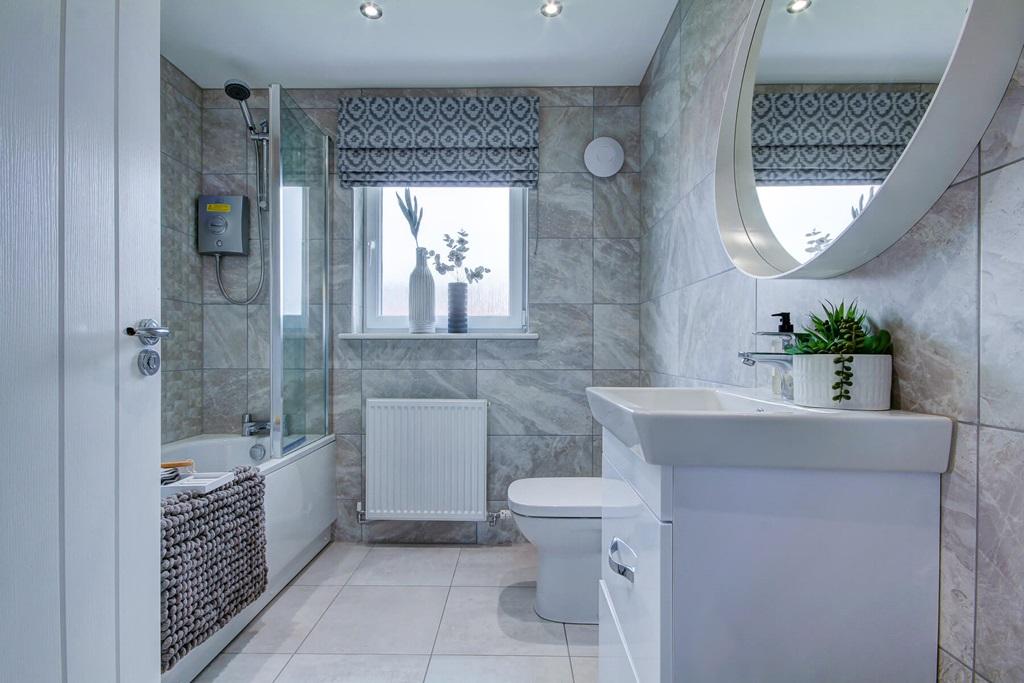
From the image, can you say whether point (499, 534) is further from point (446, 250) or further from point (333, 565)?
point (446, 250)

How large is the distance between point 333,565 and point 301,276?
1.29m

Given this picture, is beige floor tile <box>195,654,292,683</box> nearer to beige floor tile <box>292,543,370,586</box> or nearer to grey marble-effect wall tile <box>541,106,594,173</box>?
beige floor tile <box>292,543,370,586</box>

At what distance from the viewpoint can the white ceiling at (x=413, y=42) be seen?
190 cm

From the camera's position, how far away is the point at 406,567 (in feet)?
7.25

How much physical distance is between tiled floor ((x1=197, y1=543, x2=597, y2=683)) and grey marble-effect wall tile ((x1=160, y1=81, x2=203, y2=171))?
1.99 m

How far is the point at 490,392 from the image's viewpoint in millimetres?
2451

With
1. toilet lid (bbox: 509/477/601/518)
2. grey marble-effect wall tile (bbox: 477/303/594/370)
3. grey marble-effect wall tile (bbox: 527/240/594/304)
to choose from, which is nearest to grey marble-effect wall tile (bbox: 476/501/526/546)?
toilet lid (bbox: 509/477/601/518)

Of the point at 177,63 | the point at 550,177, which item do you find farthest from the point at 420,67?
the point at 177,63

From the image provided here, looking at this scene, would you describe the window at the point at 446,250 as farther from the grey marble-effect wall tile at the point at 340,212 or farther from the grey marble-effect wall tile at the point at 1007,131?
the grey marble-effect wall tile at the point at 1007,131

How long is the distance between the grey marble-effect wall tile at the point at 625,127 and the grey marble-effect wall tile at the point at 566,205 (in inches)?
8.5

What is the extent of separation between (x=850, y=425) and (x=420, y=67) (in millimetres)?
2295

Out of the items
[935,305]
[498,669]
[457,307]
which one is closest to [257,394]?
[457,307]

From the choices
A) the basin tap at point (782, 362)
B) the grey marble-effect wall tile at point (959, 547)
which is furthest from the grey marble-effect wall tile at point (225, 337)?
the grey marble-effect wall tile at point (959, 547)

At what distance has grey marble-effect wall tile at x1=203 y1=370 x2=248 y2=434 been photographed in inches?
97.1
